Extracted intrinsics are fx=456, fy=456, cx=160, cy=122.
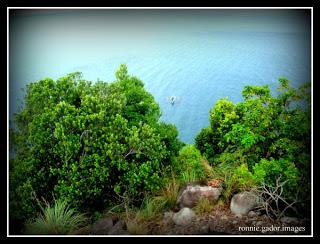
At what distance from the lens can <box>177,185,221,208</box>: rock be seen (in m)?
6.42

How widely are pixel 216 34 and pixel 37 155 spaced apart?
11.2 ft

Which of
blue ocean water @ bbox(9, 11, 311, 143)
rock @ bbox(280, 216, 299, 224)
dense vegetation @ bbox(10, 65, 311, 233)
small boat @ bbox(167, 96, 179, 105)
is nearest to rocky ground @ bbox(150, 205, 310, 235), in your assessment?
rock @ bbox(280, 216, 299, 224)

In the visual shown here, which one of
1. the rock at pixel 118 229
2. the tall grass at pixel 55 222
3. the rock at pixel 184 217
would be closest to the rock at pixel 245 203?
the rock at pixel 184 217

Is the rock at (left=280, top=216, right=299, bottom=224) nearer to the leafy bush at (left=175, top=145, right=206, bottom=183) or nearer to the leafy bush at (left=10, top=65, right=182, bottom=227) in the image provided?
the leafy bush at (left=175, top=145, right=206, bottom=183)

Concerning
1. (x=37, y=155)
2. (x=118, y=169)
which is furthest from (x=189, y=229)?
(x=37, y=155)

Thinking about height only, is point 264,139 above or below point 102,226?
above

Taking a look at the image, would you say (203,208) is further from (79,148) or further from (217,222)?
(79,148)

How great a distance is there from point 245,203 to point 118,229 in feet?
5.80

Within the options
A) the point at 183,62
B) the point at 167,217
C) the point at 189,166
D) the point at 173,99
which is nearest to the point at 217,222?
the point at 167,217

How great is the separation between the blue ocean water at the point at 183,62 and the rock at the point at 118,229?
1.99 m

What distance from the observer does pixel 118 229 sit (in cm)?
608

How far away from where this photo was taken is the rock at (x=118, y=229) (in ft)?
19.8

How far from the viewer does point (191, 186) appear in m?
6.55
